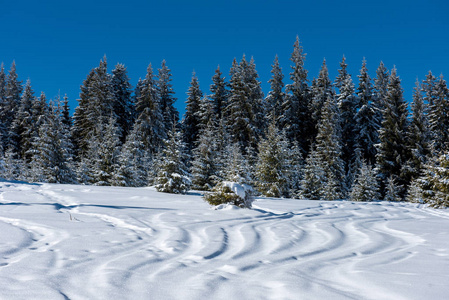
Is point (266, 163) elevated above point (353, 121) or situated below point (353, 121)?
below

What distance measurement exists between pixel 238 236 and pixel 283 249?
852 millimetres

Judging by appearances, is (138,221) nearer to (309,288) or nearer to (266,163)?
(309,288)

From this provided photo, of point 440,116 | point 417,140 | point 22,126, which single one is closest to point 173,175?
point 417,140

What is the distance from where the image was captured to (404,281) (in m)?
2.81

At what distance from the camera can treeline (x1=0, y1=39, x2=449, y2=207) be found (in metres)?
21.2

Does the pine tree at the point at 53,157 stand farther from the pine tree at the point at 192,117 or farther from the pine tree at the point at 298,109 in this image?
the pine tree at the point at 298,109

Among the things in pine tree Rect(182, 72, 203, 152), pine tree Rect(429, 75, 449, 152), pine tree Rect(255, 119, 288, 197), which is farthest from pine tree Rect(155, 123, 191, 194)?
pine tree Rect(429, 75, 449, 152)

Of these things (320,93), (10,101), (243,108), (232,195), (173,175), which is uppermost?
(320,93)

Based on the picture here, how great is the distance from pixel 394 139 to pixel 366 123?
4.83m

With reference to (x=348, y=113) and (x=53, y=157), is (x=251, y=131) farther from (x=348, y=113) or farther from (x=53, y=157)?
(x=53, y=157)

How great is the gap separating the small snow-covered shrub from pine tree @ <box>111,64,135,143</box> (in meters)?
33.7

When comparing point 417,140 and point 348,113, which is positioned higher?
point 348,113

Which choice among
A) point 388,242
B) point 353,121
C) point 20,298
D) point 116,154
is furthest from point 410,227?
point 353,121

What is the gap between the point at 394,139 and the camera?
30.4m
